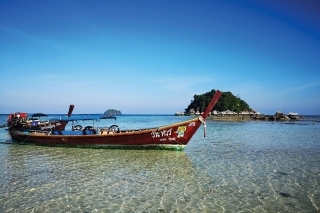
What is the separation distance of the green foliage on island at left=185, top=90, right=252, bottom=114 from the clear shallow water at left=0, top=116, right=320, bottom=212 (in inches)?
4228

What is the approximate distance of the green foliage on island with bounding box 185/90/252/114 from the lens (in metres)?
119

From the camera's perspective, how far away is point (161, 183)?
9.30 metres

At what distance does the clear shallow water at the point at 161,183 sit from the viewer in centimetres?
711

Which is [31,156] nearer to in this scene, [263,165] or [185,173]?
[185,173]

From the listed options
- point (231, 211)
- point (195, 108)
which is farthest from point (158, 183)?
point (195, 108)

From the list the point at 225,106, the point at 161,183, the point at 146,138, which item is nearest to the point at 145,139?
the point at 146,138

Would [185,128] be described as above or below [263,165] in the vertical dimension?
above

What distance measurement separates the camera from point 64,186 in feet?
29.3

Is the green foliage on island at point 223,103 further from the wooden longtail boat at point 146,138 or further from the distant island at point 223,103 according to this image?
the wooden longtail boat at point 146,138

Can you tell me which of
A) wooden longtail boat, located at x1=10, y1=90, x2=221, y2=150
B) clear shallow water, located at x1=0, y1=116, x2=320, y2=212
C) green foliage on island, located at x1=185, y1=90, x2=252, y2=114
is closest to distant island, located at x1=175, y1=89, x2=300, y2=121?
green foliage on island, located at x1=185, y1=90, x2=252, y2=114

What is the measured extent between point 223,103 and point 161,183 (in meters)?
115

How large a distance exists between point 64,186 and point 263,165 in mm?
9737

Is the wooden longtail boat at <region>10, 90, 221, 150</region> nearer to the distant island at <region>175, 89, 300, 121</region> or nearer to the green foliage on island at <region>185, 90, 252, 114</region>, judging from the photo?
the distant island at <region>175, 89, 300, 121</region>

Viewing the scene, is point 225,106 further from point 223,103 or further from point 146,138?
point 146,138
